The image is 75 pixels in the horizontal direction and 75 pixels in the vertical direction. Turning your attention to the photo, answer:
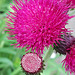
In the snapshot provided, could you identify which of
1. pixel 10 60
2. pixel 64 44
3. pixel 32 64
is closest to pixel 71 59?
pixel 64 44

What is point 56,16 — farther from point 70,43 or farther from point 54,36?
point 70,43

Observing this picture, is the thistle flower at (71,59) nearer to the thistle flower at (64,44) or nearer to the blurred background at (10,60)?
the thistle flower at (64,44)

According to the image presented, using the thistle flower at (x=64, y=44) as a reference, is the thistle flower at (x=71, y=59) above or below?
below

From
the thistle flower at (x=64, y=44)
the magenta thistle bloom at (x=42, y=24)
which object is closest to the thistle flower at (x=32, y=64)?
the magenta thistle bloom at (x=42, y=24)

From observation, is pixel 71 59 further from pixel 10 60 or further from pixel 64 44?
pixel 10 60

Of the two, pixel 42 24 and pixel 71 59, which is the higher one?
pixel 42 24

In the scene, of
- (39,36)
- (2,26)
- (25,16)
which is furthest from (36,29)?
(2,26)

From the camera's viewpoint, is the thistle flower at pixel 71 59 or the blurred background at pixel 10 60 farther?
the blurred background at pixel 10 60

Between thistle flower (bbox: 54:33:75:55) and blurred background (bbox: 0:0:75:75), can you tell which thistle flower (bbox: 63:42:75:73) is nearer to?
thistle flower (bbox: 54:33:75:55)
